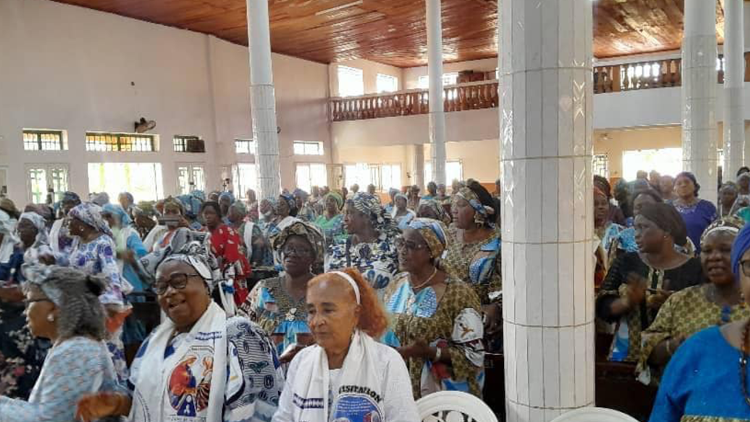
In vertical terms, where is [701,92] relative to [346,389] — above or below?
above

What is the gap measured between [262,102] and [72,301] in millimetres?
6568

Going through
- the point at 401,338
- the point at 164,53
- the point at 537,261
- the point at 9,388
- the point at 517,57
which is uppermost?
the point at 164,53

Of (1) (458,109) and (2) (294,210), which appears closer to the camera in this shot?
(2) (294,210)

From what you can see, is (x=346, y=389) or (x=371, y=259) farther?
A: (x=371, y=259)

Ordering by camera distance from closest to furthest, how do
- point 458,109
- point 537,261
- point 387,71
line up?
point 537,261 < point 458,109 < point 387,71

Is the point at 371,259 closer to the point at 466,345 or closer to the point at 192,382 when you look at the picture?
the point at 466,345

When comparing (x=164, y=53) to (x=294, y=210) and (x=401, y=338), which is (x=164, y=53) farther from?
(x=401, y=338)

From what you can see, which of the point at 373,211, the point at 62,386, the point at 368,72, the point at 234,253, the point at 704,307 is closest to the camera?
the point at 62,386

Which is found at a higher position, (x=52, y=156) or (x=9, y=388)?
(x=52, y=156)

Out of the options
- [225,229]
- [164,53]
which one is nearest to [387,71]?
[164,53]

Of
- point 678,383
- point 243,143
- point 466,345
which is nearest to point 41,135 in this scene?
point 243,143

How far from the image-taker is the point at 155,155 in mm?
12992

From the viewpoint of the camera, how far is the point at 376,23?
48.0 feet

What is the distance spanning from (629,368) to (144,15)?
498 inches
